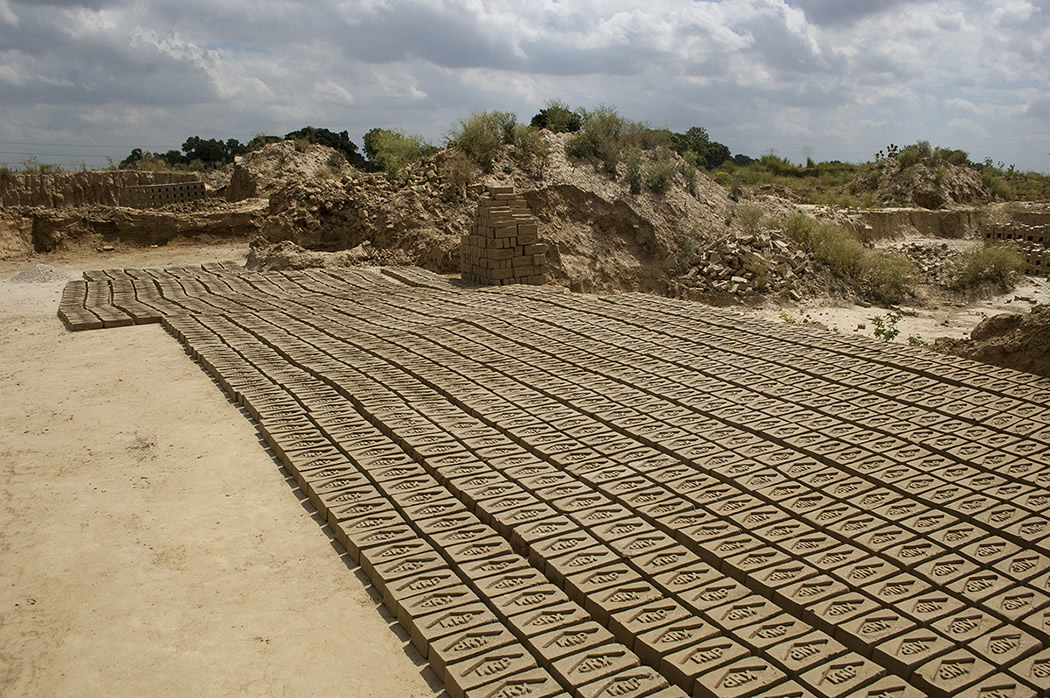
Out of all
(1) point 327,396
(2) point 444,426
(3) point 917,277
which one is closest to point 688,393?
(2) point 444,426

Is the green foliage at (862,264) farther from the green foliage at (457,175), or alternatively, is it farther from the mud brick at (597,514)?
the mud brick at (597,514)

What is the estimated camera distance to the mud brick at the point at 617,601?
3.32m

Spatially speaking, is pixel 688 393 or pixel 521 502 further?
pixel 688 393

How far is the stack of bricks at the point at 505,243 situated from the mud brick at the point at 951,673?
8881mm

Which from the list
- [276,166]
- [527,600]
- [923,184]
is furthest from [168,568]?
[923,184]

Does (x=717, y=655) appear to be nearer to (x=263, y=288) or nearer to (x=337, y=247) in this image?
(x=263, y=288)

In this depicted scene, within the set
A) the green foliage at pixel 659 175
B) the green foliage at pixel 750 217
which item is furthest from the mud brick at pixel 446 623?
the green foliage at pixel 659 175

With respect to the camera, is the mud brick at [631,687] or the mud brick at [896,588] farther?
the mud brick at [896,588]

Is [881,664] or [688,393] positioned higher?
[688,393]

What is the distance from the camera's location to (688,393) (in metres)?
6.09

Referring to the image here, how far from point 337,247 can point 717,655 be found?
13905 millimetres

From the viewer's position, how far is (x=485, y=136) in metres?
16.0

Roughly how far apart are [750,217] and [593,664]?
1435 cm

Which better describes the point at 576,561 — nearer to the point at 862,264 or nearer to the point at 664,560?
the point at 664,560
